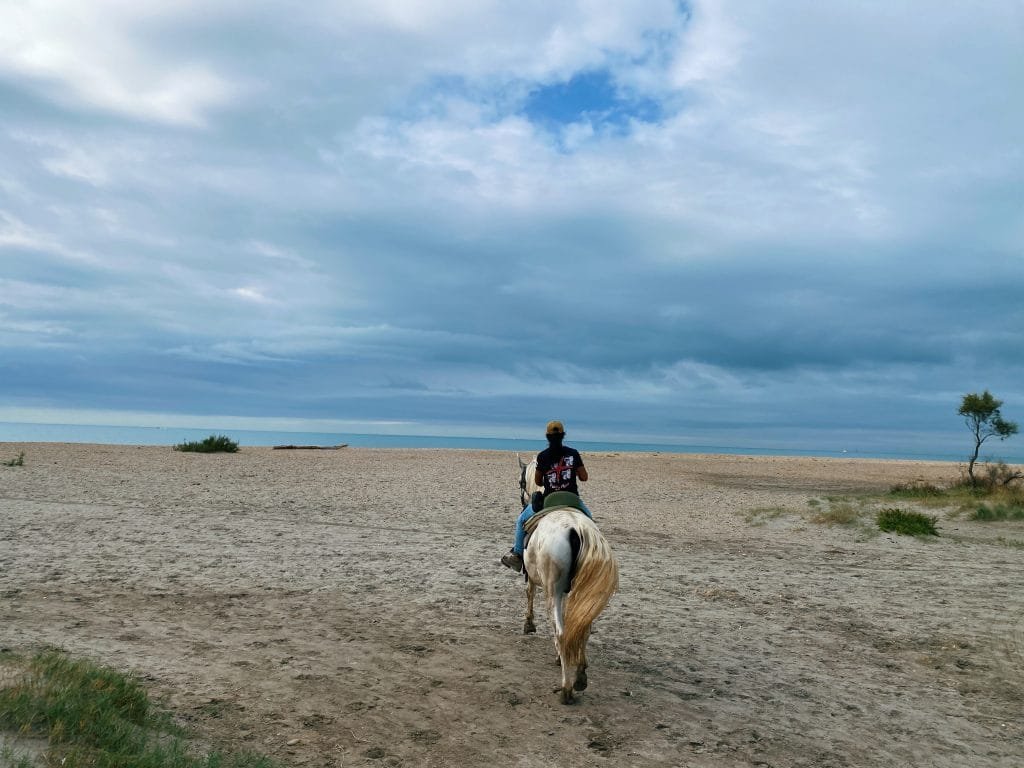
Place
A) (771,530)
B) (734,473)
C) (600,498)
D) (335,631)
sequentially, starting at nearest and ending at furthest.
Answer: (335,631) < (771,530) < (600,498) < (734,473)

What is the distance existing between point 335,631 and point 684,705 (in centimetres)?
399

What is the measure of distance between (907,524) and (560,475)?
13.5 m

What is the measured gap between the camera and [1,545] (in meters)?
12.7

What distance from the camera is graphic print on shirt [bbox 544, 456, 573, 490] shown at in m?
8.60

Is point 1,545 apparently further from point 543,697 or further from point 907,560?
point 907,560

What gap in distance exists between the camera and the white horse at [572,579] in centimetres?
663

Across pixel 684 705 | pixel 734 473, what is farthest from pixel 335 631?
pixel 734 473

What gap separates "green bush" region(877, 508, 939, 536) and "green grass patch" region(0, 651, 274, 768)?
56.4ft

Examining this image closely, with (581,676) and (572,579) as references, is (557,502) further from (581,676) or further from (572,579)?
(581,676)

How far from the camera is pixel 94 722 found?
4699 mm

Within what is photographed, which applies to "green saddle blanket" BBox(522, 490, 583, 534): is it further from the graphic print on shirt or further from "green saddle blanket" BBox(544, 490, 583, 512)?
the graphic print on shirt

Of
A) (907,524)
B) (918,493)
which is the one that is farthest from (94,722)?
(918,493)

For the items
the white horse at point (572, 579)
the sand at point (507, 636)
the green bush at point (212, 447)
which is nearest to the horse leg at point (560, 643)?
the white horse at point (572, 579)

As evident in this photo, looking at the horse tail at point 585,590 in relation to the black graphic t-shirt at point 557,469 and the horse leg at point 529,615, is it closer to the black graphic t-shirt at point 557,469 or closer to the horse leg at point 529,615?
the black graphic t-shirt at point 557,469
